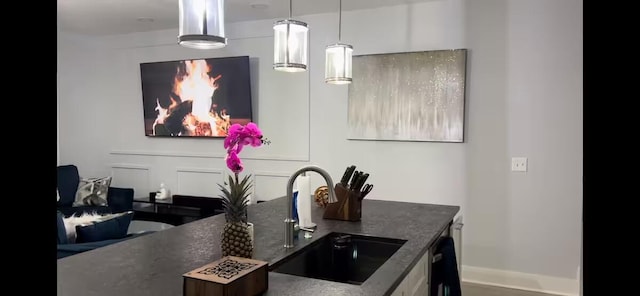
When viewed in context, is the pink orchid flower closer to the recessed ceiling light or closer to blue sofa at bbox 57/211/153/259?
blue sofa at bbox 57/211/153/259

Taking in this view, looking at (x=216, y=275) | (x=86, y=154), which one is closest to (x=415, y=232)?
(x=216, y=275)

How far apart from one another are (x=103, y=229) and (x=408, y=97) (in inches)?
106

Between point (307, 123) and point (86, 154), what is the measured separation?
3187mm

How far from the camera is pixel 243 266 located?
4.29 feet

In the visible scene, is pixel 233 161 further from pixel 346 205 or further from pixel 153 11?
pixel 153 11

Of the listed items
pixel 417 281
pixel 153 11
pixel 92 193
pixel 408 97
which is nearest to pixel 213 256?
pixel 417 281

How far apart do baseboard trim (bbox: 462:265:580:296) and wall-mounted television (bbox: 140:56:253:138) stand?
268 cm

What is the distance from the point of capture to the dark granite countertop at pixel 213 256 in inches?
53.1

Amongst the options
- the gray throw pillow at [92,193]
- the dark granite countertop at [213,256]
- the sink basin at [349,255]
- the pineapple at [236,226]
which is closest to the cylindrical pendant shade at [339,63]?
the dark granite countertop at [213,256]

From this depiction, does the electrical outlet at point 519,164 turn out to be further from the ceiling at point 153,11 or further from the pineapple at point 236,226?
the pineapple at point 236,226

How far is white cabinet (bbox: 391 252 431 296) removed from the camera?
5.38ft

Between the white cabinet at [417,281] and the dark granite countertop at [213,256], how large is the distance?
72mm

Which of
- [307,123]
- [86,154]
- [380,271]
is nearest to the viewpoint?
[380,271]
